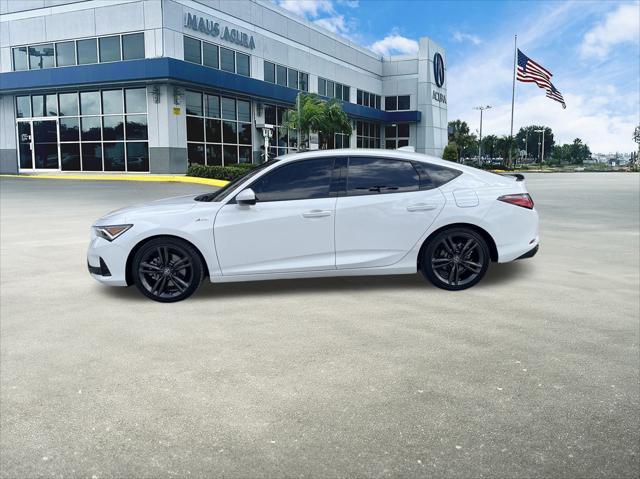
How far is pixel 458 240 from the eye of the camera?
6.78 meters

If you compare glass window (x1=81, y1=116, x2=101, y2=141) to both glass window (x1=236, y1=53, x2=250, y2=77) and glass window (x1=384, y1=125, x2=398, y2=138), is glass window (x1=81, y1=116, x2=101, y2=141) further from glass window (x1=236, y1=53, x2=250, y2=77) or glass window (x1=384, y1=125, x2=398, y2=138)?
glass window (x1=384, y1=125, x2=398, y2=138)

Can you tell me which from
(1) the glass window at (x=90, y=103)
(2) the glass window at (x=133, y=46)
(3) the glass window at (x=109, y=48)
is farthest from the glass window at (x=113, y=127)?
(2) the glass window at (x=133, y=46)

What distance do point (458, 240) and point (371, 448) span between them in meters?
4.01

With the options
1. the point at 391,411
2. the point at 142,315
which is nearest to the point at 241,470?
the point at 391,411

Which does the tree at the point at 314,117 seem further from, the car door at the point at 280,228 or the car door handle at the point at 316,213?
the car door handle at the point at 316,213

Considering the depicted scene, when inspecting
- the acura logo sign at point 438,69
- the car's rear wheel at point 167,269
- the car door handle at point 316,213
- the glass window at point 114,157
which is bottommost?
the car's rear wheel at point 167,269

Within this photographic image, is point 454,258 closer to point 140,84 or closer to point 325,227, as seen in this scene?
point 325,227

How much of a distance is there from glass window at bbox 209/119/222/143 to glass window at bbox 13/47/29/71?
1100cm

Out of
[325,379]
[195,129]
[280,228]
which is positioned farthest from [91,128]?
[325,379]

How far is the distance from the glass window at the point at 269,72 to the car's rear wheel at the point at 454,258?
35430 mm

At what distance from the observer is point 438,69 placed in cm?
6375

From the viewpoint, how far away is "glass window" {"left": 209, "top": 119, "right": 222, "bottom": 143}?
114 feet

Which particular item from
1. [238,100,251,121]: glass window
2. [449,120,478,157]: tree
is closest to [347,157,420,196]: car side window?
[238,100,251,121]: glass window

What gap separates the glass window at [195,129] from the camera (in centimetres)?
3316
